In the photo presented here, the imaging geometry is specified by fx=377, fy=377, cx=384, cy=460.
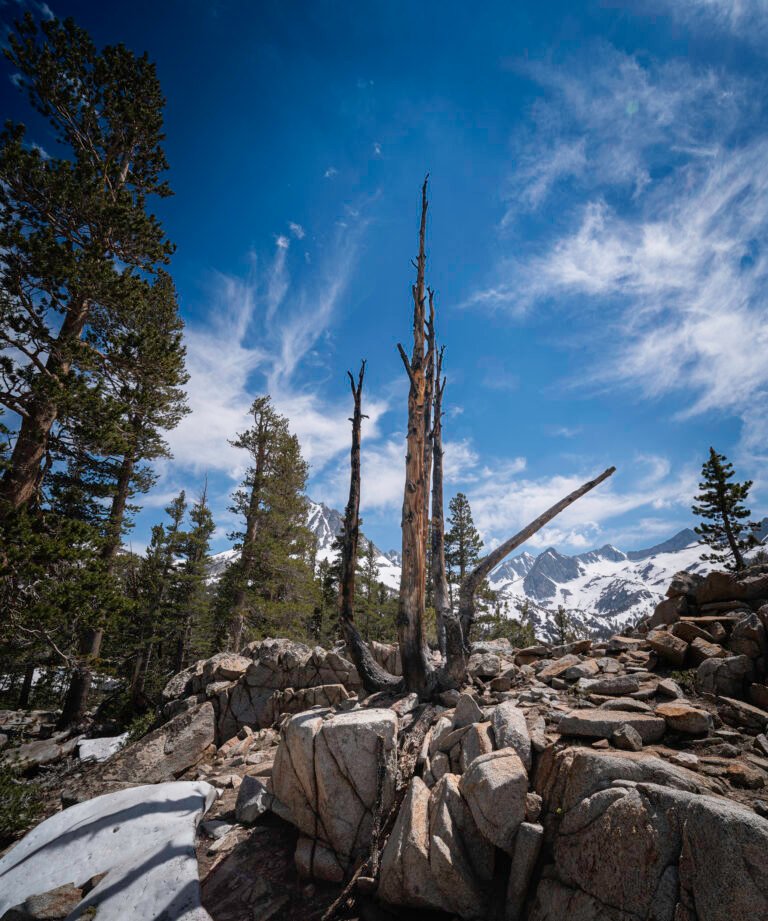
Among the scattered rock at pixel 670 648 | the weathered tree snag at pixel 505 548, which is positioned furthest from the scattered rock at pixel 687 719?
the weathered tree snag at pixel 505 548

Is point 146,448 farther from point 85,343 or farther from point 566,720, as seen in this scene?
point 566,720

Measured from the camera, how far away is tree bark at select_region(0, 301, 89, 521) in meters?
7.98

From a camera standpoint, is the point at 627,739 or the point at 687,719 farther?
the point at 687,719

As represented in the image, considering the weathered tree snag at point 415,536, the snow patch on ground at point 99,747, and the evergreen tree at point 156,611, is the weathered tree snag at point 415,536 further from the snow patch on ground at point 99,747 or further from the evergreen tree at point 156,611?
the evergreen tree at point 156,611

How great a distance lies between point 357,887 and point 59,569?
Result: 785cm

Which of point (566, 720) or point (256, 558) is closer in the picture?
point (566, 720)

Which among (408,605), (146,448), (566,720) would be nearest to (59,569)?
(408,605)

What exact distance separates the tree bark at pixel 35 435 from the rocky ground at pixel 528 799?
20.6 ft

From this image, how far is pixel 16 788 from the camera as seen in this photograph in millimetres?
7469

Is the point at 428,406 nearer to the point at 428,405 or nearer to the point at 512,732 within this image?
the point at 428,405

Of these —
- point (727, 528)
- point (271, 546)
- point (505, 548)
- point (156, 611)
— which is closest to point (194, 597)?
point (156, 611)

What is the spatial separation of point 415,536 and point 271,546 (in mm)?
12899

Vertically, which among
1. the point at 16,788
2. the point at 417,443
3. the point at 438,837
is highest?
the point at 417,443

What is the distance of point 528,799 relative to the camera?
3.83 metres
